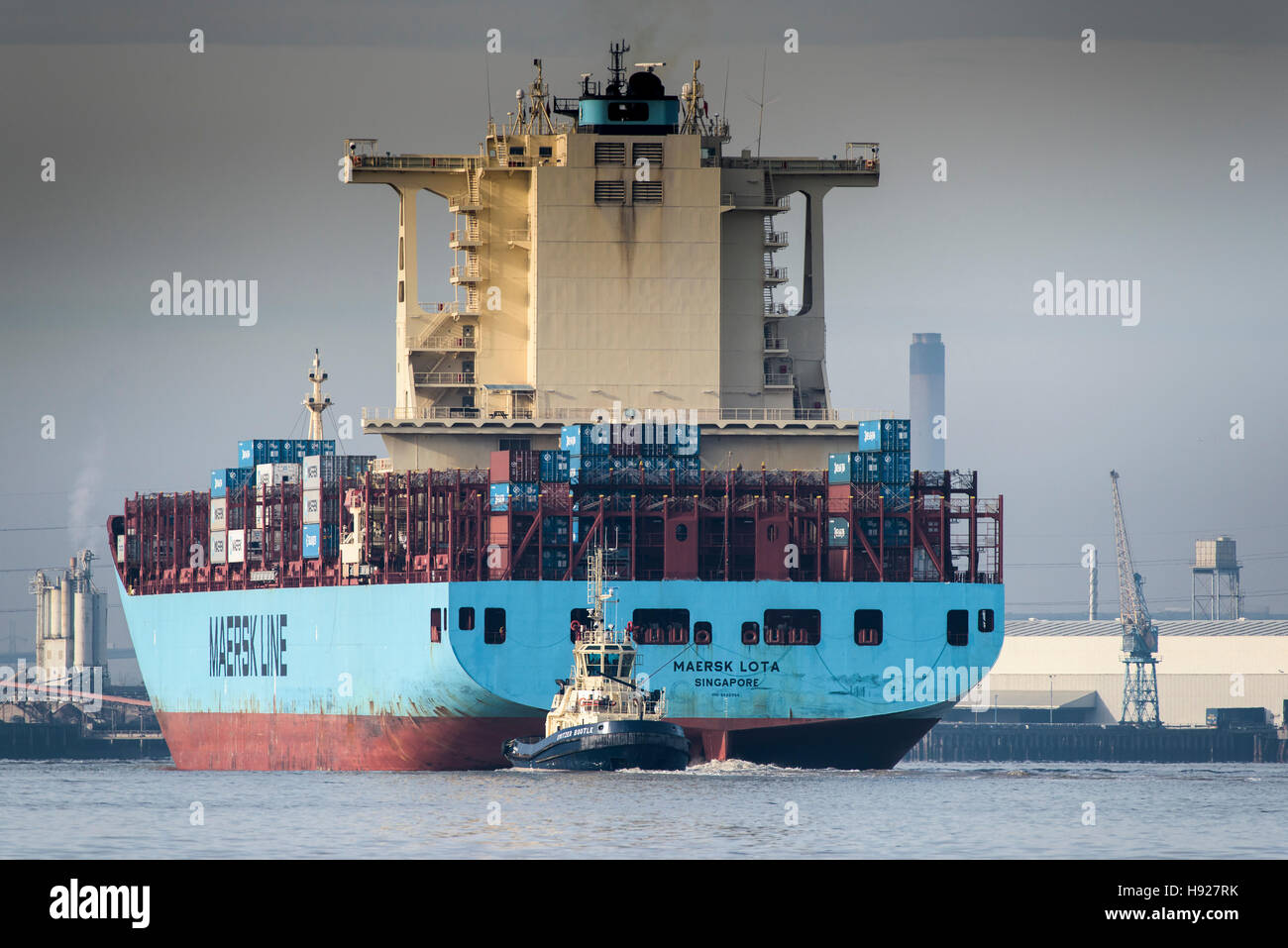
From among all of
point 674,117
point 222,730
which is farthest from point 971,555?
point 222,730

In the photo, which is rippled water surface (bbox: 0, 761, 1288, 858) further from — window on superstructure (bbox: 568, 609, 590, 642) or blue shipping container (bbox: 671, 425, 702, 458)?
blue shipping container (bbox: 671, 425, 702, 458)

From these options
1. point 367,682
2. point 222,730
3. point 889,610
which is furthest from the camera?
point 222,730

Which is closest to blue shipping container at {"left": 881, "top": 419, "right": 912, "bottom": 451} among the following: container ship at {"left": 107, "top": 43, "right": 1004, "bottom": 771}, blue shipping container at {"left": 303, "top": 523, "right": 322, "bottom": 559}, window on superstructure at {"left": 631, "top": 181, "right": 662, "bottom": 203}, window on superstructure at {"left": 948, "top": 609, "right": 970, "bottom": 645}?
container ship at {"left": 107, "top": 43, "right": 1004, "bottom": 771}

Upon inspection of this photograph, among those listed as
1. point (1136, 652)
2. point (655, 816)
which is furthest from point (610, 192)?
point (1136, 652)

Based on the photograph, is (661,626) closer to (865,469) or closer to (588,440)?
(588,440)

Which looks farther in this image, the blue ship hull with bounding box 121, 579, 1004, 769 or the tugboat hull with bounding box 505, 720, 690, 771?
the blue ship hull with bounding box 121, 579, 1004, 769
